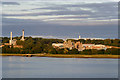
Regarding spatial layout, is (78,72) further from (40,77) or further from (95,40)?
(95,40)

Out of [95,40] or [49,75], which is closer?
[49,75]

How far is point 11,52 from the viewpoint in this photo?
32.8m

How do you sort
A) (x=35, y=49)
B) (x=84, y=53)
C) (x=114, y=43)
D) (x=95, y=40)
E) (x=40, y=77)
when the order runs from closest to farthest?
(x=40, y=77)
(x=84, y=53)
(x=35, y=49)
(x=114, y=43)
(x=95, y=40)

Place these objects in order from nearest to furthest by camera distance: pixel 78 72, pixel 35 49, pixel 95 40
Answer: pixel 78 72
pixel 35 49
pixel 95 40

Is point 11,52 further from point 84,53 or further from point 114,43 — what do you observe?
point 114,43

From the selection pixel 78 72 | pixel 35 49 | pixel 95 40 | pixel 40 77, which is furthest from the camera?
pixel 95 40

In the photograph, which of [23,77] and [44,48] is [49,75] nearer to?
[23,77]

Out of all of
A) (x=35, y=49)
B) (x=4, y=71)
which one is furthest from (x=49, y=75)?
(x=35, y=49)

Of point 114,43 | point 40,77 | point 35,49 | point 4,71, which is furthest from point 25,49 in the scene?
point 40,77

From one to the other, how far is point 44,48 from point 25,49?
1.79 metres

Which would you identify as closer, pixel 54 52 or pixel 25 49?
pixel 54 52

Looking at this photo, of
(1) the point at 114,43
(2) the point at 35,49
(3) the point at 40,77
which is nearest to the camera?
(3) the point at 40,77

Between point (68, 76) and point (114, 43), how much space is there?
24.0 m

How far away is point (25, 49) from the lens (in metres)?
35.7
